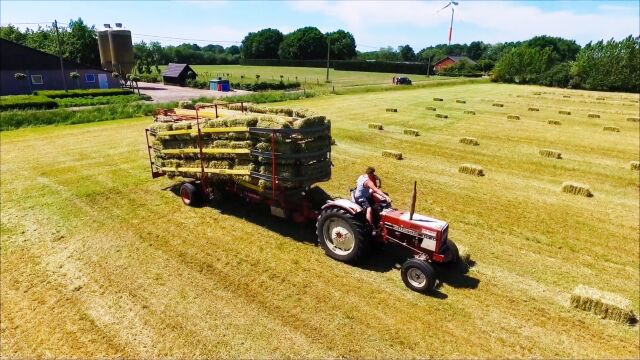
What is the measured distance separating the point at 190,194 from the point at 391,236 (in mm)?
6337

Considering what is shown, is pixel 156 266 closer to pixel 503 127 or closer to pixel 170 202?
pixel 170 202

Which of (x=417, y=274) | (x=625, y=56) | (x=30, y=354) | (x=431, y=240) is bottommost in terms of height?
(x=30, y=354)

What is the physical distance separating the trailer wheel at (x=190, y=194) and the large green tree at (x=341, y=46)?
127 meters

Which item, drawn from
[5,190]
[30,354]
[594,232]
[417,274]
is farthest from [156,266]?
[594,232]

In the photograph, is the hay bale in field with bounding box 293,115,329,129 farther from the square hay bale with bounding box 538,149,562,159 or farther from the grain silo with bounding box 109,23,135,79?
the grain silo with bounding box 109,23,135,79

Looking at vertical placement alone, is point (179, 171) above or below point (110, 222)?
above

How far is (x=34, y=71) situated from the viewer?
4662 centimetres

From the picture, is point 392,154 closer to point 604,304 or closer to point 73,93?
point 604,304

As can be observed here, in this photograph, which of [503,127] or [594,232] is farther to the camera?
[503,127]

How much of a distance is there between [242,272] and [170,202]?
195 inches

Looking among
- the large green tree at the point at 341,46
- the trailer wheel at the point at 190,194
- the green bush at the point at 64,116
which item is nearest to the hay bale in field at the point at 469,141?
the trailer wheel at the point at 190,194

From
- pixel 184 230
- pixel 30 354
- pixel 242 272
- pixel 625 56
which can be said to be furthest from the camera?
pixel 625 56

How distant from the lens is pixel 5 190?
13.4 m

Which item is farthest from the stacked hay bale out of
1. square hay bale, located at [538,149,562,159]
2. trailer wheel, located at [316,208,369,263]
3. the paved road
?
the paved road
